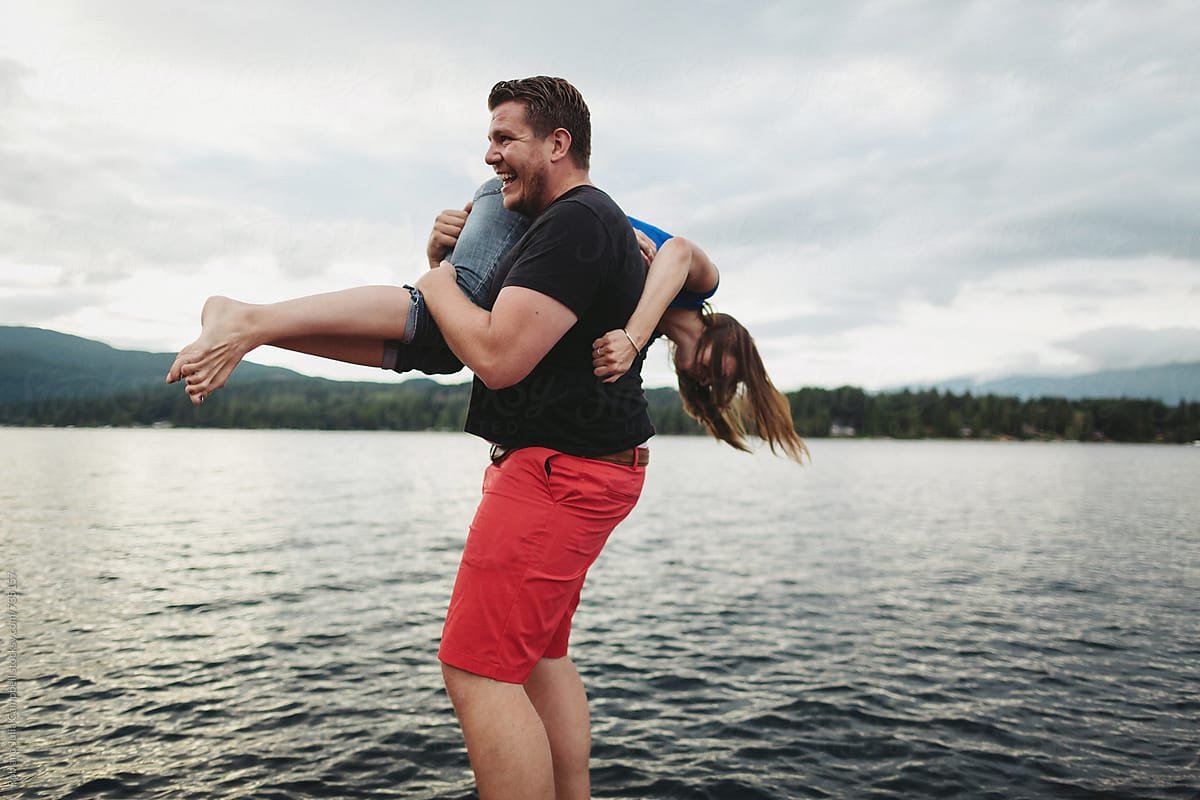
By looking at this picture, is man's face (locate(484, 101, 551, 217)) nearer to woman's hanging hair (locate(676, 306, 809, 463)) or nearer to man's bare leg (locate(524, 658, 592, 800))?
woman's hanging hair (locate(676, 306, 809, 463))

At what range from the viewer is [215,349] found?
8.39ft

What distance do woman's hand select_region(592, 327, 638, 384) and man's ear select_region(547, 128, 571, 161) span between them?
62 cm

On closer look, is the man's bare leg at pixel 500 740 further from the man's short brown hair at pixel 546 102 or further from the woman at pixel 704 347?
the man's short brown hair at pixel 546 102

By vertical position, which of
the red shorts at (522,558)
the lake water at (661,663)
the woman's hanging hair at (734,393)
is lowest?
the lake water at (661,663)

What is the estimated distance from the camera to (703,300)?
12.2 ft

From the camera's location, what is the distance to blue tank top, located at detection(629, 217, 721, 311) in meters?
3.41

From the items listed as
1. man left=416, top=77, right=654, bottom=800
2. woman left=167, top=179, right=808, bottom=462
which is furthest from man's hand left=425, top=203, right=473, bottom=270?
man left=416, top=77, right=654, bottom=800

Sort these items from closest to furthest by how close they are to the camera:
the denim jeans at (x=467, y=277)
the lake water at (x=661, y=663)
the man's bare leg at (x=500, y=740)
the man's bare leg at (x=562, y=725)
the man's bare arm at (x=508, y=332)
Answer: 1. the man's bare arm at (x=508, y=332)
2. the man's bare leg at (x=500, y=740)
3. the denim jeans at (x=467, y=277)
4. the man's bare leg at (x=562, y=725)
5. the lake water at (x=661, y=663)

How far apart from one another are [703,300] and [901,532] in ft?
112

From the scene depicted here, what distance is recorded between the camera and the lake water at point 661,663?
823 centimetres

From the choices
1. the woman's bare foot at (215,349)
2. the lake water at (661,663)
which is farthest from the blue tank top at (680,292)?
the lake water at (661,663)

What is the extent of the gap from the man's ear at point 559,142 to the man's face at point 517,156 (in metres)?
0.02

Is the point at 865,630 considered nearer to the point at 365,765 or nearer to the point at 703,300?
the point at 365,765

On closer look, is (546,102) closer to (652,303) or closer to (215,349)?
(652,303)
